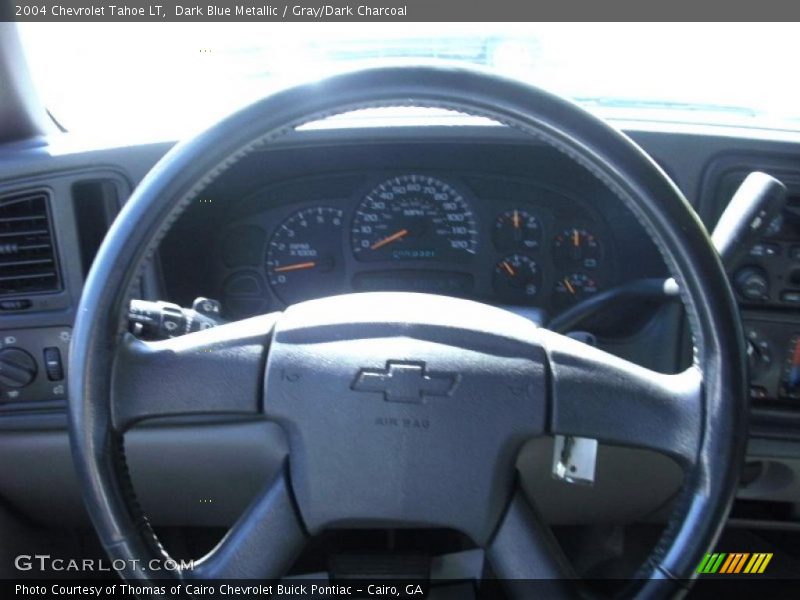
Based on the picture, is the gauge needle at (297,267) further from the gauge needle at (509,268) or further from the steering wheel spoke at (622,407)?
the steering wheel spoke at (622,407)

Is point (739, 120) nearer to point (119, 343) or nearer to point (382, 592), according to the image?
point (382, 592)

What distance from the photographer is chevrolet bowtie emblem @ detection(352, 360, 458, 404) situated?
1.07 m

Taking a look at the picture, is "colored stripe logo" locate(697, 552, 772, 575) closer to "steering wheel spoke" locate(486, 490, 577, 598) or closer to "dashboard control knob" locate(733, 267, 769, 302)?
"dashboard control knob" locate(733, 267, 769, 302)

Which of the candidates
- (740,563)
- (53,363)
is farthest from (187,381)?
(740,563)

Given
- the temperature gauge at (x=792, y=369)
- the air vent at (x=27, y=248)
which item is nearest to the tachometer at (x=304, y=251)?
the air vent at (x=27, y=248)

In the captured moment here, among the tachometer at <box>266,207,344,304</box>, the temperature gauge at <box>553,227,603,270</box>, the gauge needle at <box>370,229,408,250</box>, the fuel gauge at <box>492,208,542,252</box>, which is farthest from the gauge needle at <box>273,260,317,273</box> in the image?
the temperature gauge at <box>553,227,603,270</box>

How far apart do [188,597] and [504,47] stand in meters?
1.24

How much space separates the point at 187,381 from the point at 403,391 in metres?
0.26

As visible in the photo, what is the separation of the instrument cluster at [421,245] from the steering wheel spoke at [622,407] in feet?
2.87

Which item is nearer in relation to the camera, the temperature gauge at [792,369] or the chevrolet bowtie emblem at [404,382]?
the chevrolet bowtie emblem at [404,382]

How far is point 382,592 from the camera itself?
152cm

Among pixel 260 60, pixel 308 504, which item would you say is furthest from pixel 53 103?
pixel 308 504

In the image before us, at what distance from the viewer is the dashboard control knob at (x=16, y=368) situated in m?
1.77

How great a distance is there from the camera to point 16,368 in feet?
5.83
